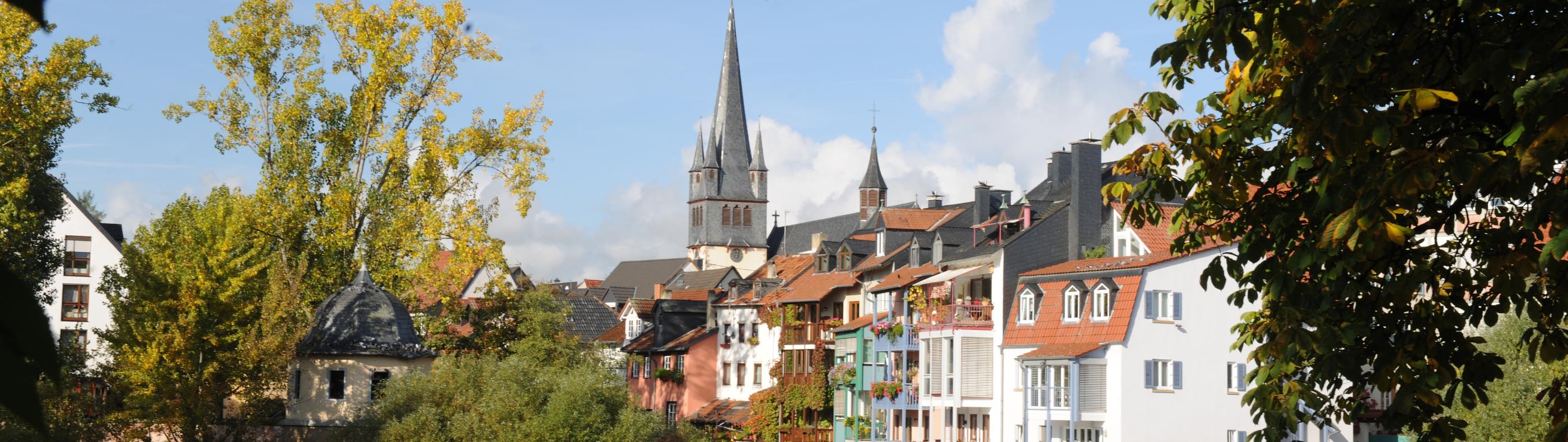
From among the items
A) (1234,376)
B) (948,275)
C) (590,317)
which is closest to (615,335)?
(590,317)

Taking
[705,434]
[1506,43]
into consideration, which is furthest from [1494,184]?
[705,434]

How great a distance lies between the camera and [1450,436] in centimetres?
1030

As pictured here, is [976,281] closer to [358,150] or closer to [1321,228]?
[358,150]

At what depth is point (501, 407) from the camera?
39875 mm

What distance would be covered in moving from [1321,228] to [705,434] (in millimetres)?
43565

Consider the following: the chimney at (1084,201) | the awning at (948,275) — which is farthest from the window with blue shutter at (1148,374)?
the awning at (948,275)

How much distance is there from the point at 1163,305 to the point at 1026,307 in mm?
5403

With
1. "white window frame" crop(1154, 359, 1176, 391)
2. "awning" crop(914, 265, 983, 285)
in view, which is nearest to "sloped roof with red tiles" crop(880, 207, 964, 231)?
"awning" crop(914, 265, 983, 285)

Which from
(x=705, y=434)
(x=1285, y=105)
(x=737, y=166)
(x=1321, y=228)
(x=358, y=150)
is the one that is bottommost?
(x=705, y=434)

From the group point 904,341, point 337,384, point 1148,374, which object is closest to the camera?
point 1148,374

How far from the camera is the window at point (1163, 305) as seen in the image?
45.1 metres

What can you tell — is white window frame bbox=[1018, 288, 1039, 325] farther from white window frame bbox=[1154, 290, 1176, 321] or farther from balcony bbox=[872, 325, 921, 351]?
balcony bbox=[872, 325, 921, 351]

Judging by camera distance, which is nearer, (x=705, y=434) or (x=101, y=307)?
(x=705, y=434)

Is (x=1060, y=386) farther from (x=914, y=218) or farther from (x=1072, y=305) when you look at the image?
(x=914, y=218)
